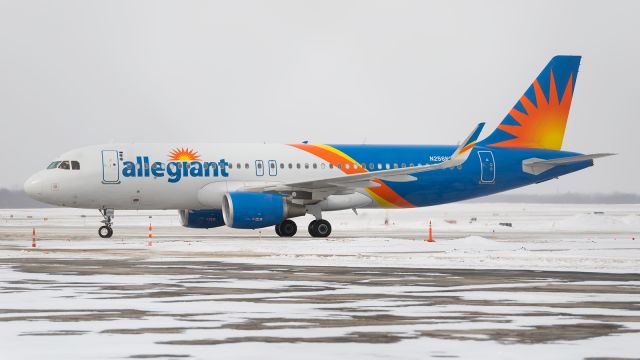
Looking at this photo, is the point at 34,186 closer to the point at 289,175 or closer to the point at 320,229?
the point at 289,175

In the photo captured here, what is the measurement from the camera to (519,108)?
48938mm

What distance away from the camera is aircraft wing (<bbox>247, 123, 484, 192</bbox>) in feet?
135

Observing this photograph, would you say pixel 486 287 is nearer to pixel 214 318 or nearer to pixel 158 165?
pixel 214 318

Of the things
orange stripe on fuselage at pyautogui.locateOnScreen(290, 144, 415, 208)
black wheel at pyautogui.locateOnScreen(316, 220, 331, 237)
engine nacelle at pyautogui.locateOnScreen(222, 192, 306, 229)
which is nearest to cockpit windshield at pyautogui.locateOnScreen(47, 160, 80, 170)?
engine nacelle at pyautogui.locateOnScreen(222, 192, 306, 229)

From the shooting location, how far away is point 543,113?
48906 millimetres

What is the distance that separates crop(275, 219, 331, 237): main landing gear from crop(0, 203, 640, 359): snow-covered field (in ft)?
41.0

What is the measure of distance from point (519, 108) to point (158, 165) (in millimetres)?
16539

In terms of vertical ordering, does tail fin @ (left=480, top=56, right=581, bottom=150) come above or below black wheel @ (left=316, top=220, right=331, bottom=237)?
above

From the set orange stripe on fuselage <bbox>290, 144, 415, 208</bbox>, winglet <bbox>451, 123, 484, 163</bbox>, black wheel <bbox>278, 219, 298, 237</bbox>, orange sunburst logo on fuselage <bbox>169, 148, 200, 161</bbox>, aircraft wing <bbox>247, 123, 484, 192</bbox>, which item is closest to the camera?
aircraft wing <bbox>247, 123, 484, 192</bbox>

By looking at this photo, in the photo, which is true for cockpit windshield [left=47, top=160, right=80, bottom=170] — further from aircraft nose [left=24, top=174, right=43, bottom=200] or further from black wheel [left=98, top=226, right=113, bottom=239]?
black wheel [left=98, top=226, right=113, bottom=239]

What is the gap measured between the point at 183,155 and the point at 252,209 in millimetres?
4712

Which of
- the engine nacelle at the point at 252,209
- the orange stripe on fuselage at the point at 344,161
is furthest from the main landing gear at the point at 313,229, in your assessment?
the engine nacelle at the point at 252,209

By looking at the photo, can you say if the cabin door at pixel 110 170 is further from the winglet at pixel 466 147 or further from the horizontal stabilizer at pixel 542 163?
the horizontal stabilizer at pixel 542 163

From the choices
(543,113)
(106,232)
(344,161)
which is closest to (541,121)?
(543,113)
